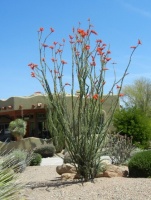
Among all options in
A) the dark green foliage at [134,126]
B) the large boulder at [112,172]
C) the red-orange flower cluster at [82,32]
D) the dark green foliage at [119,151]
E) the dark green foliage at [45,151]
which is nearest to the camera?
the red-orange flower cluster at [82,32]

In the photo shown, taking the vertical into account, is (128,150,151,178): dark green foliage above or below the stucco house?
below

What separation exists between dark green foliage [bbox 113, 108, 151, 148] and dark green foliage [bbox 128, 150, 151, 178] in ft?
40.7

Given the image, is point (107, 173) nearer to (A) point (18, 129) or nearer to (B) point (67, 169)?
(B) point (67, 169)

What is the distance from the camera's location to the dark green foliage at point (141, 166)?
10.0 metres

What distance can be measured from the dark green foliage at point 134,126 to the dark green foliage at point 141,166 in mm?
12415

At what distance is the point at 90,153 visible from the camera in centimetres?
933

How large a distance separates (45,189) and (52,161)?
398 inches

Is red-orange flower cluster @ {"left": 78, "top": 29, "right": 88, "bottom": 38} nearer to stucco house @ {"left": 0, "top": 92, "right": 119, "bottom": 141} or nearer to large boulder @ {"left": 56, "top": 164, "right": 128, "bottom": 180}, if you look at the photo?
large boulder @ {"left": 56, "top": 164, "right": 128, "bottom": 180}

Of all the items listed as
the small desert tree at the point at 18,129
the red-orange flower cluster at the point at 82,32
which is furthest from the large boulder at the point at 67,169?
the small desert tree at the point at 18,129

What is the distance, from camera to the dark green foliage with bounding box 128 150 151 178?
32.9ft

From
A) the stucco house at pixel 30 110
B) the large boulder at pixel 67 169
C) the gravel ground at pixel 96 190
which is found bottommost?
the gravel ground at pixel 96 190

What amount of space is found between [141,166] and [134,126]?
1295 cm

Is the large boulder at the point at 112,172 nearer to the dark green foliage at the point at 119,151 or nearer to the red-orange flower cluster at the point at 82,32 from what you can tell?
the red-orange flower cluster at the point at 82,32

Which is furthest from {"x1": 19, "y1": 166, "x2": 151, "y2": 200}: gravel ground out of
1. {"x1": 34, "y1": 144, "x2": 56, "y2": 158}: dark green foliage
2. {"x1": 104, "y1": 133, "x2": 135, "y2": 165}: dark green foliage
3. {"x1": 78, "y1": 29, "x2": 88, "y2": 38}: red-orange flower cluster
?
{"x1": 34, "y1": 144, "x2": 56, "y2": 158}: dark green foliage
